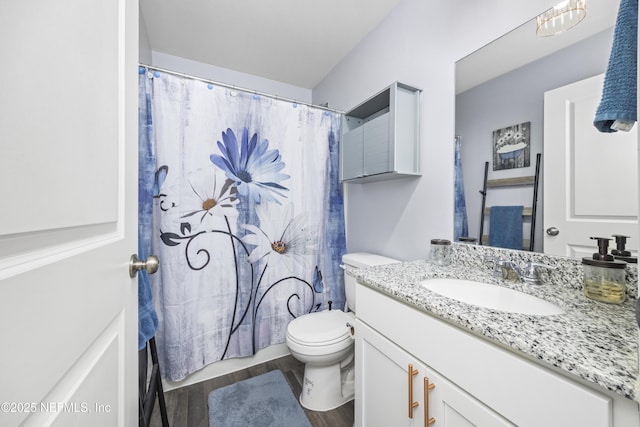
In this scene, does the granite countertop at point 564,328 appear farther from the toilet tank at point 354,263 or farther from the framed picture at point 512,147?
the toilet tank at point 354,263

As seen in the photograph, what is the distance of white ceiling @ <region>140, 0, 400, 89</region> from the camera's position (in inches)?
63.6

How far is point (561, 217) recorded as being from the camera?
934mm

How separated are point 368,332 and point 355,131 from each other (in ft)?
4.19

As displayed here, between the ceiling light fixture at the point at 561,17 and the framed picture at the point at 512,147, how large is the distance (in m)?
0.33

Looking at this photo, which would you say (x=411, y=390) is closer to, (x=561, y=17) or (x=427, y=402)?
(x=427, y=402)

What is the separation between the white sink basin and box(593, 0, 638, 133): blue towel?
528mm

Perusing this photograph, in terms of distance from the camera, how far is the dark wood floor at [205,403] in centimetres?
132

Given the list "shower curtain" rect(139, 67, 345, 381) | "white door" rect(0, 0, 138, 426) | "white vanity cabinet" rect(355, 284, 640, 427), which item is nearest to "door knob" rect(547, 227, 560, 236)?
"white vanity cabinet" rect(355, 284, 640, 427)

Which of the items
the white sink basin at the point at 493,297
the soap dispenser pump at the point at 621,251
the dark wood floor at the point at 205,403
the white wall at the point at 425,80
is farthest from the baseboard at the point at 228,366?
the soap dispenser pump at the point at 621,251

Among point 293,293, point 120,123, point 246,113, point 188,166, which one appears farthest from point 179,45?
point 293,293

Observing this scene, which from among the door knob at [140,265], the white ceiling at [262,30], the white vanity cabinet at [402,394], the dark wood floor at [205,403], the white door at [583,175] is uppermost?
the white ceiling at [262,30]

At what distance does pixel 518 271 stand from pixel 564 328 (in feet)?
1.56

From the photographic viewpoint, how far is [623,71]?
59 cm

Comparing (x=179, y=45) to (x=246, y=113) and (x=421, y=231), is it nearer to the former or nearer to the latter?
(x=246, y=113)
